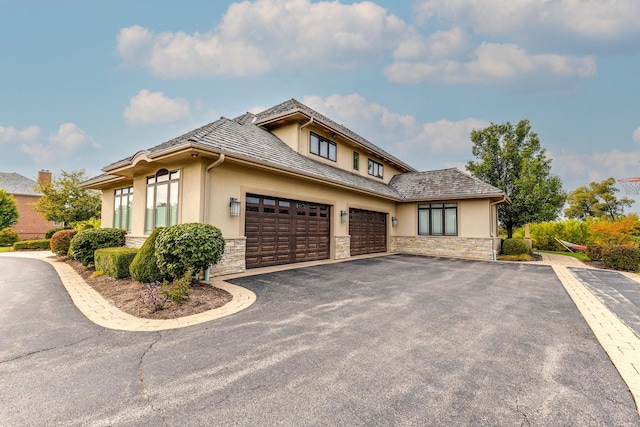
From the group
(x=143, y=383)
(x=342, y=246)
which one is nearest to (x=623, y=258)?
(x=342, y=246)

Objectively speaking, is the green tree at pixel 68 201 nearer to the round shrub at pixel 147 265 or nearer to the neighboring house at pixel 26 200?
the neighboring house at pixel 26 200

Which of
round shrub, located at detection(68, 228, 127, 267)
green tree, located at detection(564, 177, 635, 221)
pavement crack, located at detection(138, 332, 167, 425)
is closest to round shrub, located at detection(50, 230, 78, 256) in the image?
round shrub, located at detection(68, 228, 127, 267)

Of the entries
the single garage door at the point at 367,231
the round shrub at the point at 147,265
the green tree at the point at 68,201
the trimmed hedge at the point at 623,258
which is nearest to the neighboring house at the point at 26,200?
the green tree at the point at 68,201

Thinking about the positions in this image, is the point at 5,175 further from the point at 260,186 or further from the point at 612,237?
the point at 612,237

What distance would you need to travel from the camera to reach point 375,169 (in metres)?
17.4

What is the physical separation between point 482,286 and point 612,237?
1215cm

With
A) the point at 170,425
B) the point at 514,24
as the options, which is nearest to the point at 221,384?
the point at 170,425

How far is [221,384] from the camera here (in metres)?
2.67

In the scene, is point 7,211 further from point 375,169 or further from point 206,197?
point 375,169

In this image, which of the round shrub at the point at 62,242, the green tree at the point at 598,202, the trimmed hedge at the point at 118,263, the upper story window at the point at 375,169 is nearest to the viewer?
the trimmed hedge at the point at 118,263

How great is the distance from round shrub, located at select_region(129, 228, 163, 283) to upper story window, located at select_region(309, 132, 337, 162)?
784cm

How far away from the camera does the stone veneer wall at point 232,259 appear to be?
25.8 feet

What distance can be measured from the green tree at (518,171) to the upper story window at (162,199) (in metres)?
18.9

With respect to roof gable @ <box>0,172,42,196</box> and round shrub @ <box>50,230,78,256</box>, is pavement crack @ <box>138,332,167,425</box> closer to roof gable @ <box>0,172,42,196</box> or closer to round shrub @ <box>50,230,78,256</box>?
round shrub @ <box>50,230,78,256</box>
